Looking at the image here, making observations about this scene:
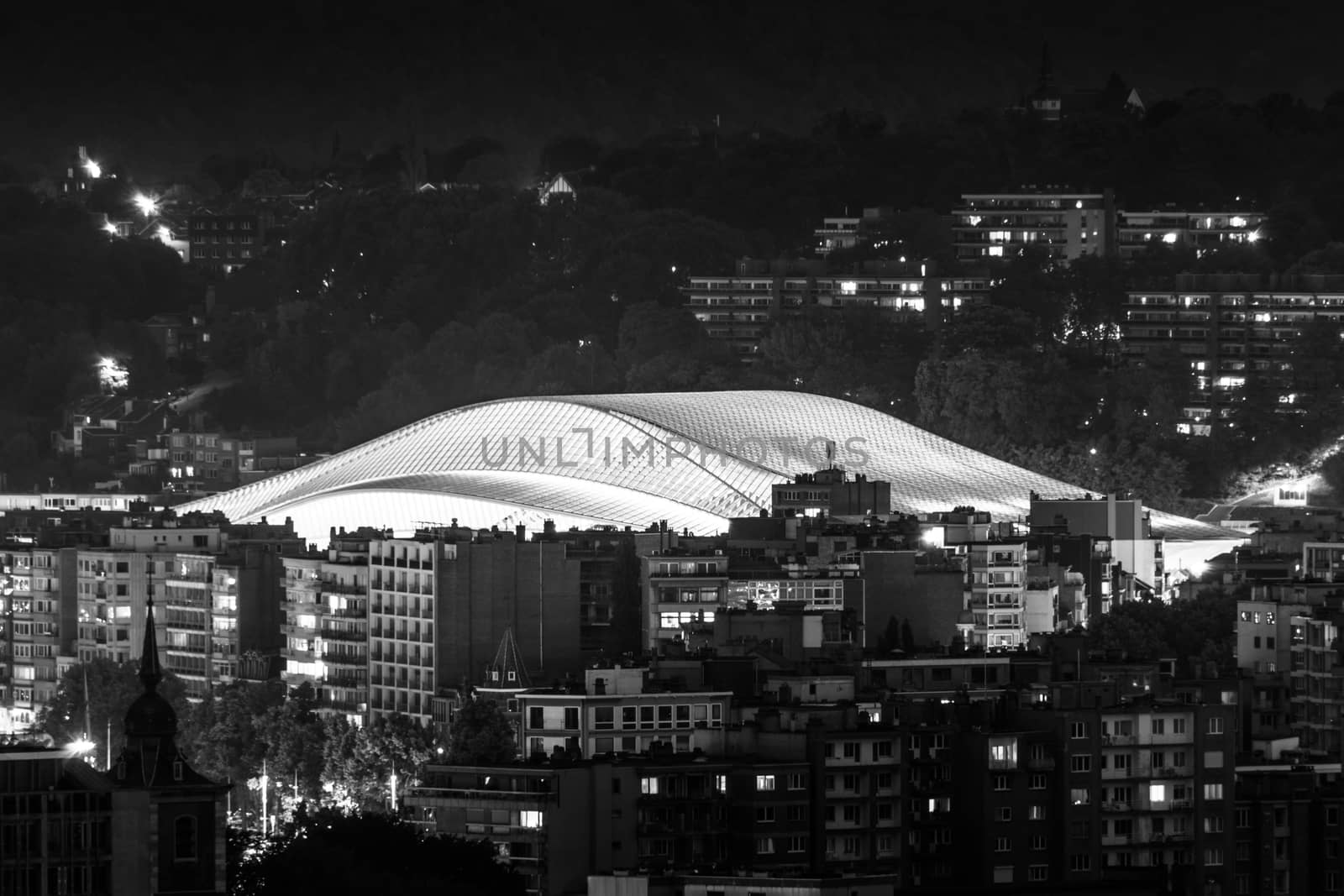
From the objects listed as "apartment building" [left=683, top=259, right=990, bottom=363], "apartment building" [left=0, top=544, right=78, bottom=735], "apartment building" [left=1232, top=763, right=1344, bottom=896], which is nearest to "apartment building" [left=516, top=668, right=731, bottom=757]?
"apartment building" [left=1232, top=763, right=1344, bottom=896]

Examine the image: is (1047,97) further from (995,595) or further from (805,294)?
(995,595)

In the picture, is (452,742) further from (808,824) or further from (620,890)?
(620,890)

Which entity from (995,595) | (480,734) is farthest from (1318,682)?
(995,595)

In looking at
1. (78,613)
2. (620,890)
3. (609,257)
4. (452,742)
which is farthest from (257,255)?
(620,890)

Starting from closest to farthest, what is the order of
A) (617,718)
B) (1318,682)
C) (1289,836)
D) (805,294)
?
1. (1289,836)
2. (617,718)
3. (1318,682)
4. (805,294)

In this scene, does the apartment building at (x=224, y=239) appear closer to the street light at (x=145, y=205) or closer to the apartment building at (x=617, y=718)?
the street light at (x=145, y=205)
